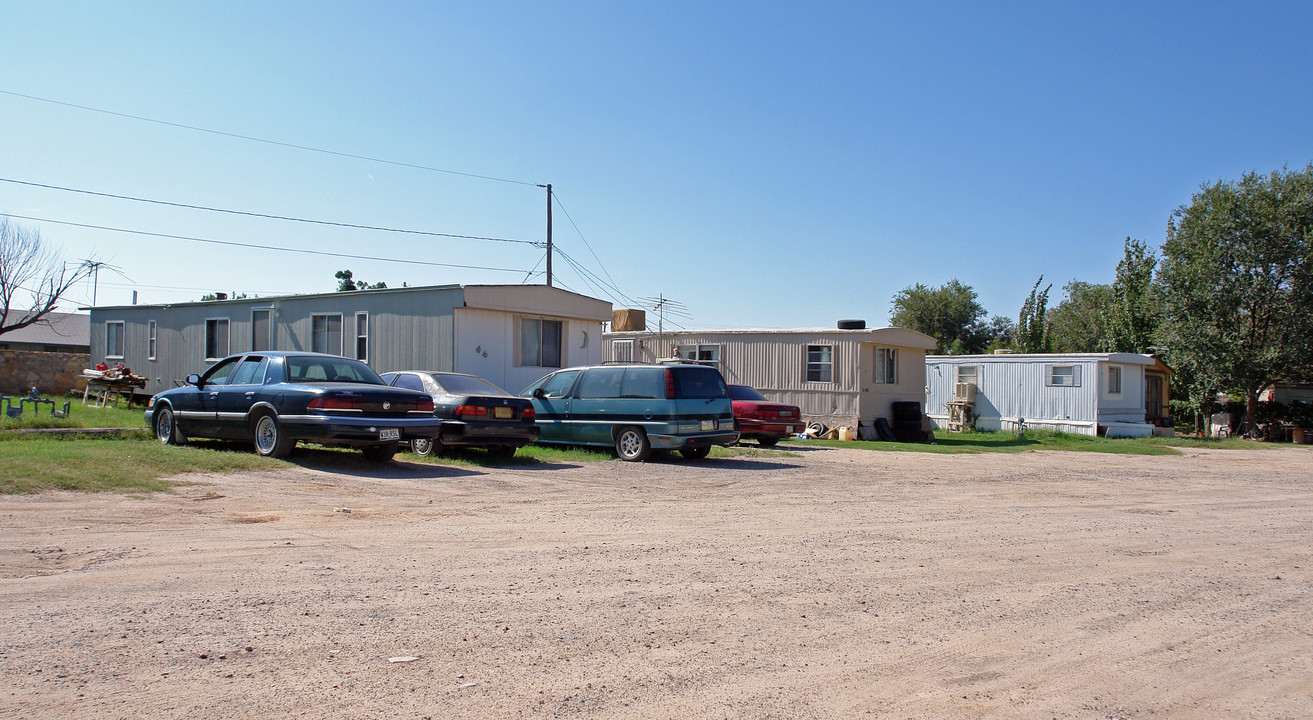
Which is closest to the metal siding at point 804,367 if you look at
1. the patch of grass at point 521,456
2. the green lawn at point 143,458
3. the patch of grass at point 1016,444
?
the patch of grass at point 1016,444

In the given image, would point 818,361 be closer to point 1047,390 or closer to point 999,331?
point 1047,390

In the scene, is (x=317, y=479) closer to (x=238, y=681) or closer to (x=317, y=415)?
(x=317, y=415)

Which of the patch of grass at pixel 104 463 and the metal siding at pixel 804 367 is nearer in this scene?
the patch of grass at pixel 104 463

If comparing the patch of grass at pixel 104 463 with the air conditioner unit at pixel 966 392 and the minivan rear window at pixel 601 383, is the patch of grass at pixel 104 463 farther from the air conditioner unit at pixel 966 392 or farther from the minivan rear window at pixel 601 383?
the air conditioner unit at pixel 966 392

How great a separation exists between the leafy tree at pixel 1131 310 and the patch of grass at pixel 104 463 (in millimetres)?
34108

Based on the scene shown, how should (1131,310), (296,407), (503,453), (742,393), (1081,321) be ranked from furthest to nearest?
(1081,321), (1131,310), (742,393), (503,453), (296,407)

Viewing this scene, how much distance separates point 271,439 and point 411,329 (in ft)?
22.5

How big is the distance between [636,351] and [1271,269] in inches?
813

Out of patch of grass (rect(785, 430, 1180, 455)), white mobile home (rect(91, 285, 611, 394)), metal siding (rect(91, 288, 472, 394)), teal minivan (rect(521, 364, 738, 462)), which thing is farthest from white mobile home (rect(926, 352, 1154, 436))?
metal siding (rect(91, 288, 472, 394))

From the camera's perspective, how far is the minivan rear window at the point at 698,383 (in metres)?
14.3

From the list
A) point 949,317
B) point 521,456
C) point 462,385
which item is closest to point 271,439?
point 462,385

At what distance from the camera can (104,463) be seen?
10.1 metres

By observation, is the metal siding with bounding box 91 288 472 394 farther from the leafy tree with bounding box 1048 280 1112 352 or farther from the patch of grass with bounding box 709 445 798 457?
the leafy tree with bounding box 1048 280 1112 352

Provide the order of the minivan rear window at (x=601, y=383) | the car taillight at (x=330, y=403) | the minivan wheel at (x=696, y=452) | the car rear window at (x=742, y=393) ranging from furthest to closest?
the car rear window at (x=742, y=393) < the minivan wheel at (x=696, y=452) < the minivan rear window at (x=601, y=383) < the car taillight at (x=330, y=403)
